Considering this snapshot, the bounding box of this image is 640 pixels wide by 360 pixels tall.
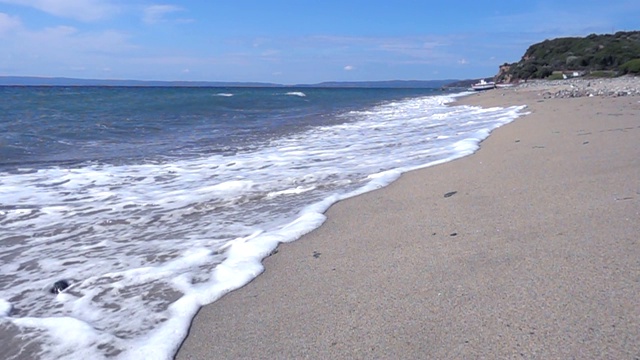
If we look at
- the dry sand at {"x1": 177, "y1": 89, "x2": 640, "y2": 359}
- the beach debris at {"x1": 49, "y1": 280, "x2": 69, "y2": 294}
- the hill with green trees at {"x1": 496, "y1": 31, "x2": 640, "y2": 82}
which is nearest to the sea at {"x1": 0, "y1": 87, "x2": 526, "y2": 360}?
the beach debris at {"x1": 49, "y1": 280, "x2": 69, "y2": 294}

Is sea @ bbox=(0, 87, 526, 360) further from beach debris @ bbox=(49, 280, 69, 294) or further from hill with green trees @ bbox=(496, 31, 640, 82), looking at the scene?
hill with green trees @ bbox=(496, 31, 640, 82)

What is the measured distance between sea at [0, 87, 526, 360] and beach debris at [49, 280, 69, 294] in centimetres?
1

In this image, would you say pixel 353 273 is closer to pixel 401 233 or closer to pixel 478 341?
pixel 401 233

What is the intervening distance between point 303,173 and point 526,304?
4.44m

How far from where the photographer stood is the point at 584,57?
43188 mm

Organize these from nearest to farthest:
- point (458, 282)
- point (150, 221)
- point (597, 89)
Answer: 1. point (458, 282)
2. point (150, 221)
3. point (597, 89)

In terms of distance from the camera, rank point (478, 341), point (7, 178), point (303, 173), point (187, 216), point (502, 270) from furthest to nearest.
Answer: point (7, 178)
point (303, 173)
point (187, 216)
point (502, 270)
point (478, 341)

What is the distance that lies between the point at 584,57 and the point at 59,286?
4597 centimetres

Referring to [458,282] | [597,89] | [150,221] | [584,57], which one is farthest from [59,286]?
[584,57]

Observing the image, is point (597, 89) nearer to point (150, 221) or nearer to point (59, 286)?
point (150, 221)

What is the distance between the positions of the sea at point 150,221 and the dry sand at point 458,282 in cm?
27

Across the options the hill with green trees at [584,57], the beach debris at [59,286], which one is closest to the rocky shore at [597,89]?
the hill with green trees at [584,57]

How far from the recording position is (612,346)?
206 cm

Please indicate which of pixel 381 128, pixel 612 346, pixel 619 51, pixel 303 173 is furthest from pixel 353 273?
pixel 619 51
